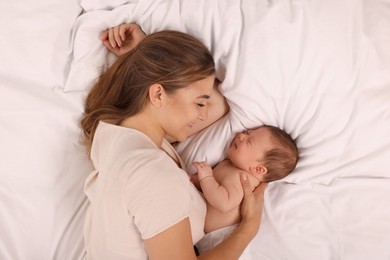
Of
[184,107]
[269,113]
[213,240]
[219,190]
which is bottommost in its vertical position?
[213,240]

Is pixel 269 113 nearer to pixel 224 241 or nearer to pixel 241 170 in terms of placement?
pixel 241 170

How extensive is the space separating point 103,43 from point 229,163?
58 centimetres

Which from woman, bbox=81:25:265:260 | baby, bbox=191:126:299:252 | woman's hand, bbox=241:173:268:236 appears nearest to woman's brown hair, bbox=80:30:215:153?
woman, bbox=81:25:265:260

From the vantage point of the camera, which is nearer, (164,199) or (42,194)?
(164,199)

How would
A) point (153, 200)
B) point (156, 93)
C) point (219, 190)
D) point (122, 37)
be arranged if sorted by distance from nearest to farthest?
1. point (153, 200)
2. point (156, 93)
3. point (219, 190)
4. point (122, 37)

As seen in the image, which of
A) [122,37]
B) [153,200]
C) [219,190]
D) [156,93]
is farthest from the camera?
[122,37]

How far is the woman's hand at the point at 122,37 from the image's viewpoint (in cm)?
140

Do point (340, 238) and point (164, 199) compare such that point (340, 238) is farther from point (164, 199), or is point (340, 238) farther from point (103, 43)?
point (103, 43)

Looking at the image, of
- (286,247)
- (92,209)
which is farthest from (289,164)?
(92,209)

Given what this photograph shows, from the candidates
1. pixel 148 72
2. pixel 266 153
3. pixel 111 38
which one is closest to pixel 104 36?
Answer: pixel 111 38

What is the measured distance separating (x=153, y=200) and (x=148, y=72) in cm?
36

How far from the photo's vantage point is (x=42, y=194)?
50.8 inches

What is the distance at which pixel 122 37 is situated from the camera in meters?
1.40

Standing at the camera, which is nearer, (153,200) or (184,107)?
(153,200)
